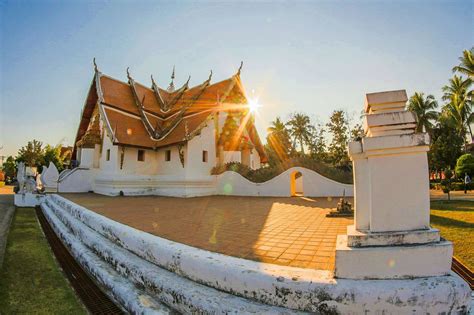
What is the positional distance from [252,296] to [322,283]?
0.62 meters

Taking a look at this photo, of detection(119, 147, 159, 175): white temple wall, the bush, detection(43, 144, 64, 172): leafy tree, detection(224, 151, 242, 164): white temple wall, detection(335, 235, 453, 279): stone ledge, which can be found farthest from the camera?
detection(43, 144, 64, 172): leafy tree

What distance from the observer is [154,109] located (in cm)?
1788

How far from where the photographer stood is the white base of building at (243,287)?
5.85ft

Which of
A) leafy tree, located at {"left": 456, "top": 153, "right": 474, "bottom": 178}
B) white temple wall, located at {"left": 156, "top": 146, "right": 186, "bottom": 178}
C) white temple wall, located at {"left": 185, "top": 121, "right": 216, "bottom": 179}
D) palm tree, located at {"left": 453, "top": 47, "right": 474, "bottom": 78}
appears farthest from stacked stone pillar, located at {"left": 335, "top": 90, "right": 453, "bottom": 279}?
palm tree, located at {"left": 453, "top": 47, "right": 474, "bottom": 78}

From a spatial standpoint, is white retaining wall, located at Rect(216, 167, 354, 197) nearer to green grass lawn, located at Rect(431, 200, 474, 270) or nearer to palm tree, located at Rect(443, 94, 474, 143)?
green grass lawn, located at Rect(431, 200, 474, 270)

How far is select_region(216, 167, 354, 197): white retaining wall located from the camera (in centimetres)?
1194

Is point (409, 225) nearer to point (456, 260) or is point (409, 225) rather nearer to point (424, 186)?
point (424, 186)

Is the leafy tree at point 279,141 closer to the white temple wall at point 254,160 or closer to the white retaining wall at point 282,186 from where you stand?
the white temple wall at point 254,160

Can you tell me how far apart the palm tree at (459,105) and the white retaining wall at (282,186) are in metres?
→ 25.5

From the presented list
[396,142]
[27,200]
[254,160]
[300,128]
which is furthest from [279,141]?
[396,142]

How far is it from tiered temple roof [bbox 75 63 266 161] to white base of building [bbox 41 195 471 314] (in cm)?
1066

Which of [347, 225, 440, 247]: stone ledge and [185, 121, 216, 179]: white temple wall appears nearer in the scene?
[347, 225, 440, 247]: stone ledge

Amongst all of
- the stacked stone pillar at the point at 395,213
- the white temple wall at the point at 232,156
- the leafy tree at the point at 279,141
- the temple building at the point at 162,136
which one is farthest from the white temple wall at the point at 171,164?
the leafy tree at the point at 279,141

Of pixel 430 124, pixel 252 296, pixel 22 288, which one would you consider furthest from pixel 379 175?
pixel 430 124
